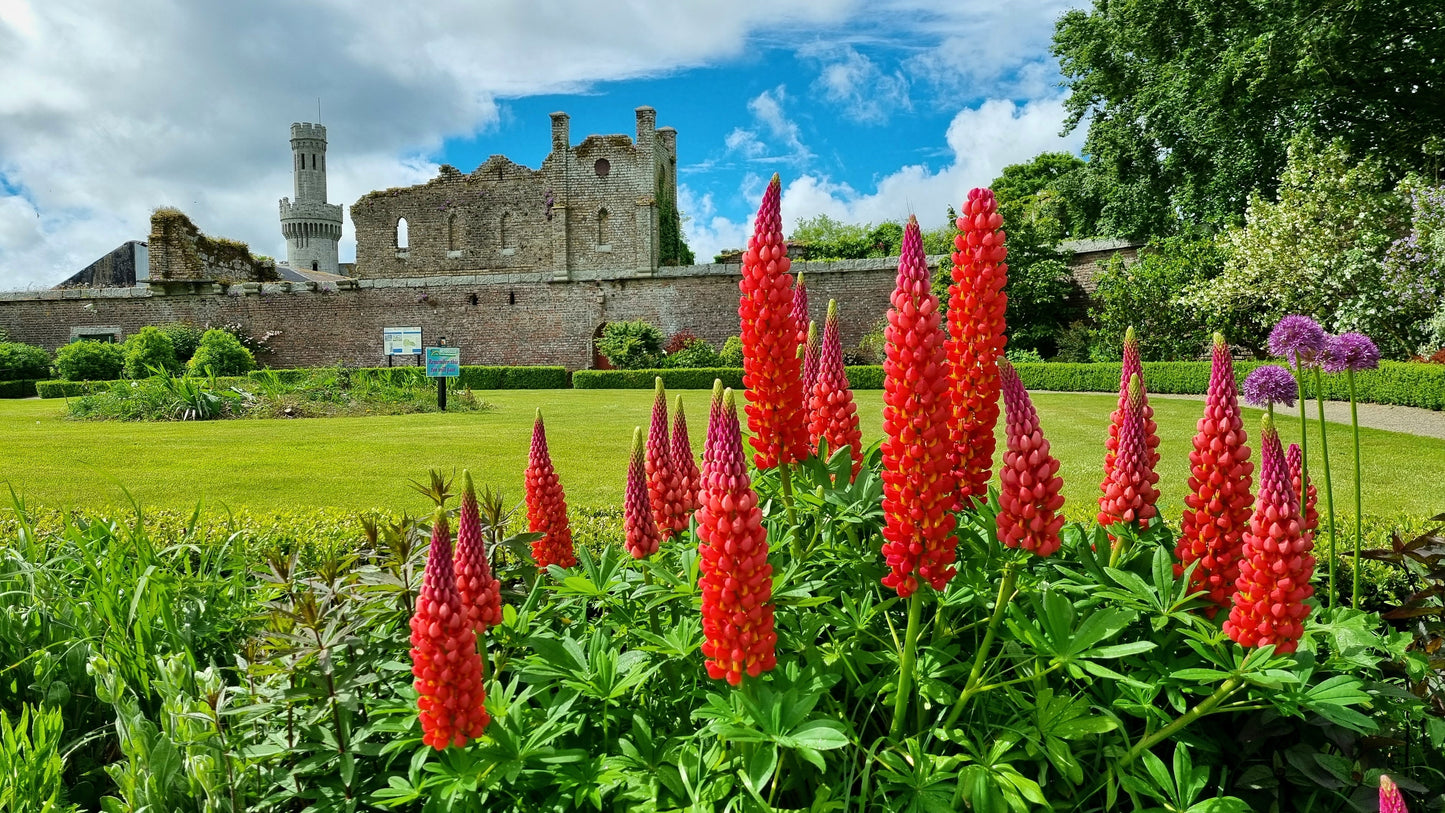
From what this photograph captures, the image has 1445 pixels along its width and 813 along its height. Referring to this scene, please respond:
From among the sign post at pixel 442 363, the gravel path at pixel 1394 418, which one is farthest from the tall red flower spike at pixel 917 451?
the sign post at pixel 442 363

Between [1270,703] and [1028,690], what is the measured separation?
1.48ft

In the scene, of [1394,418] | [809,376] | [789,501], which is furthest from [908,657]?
[1394,418]

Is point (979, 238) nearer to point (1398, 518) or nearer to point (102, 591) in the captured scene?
point (102, 591)

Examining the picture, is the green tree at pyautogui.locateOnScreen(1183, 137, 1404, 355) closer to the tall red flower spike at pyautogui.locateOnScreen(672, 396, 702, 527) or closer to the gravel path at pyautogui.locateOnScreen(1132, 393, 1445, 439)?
the gravel path at pyautogui.locateOnScreen(1132, 393, 1445, 439)

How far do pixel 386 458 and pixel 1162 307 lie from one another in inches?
651

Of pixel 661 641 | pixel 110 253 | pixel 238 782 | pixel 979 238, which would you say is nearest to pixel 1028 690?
pixel 661 641

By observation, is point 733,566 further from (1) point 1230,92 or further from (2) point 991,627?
(1) point 1230,92

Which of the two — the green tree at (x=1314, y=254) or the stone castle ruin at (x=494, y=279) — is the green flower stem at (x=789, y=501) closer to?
the green tree at (x=1314, y=254)

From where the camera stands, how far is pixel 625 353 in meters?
23.9

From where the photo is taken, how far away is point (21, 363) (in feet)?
71.9

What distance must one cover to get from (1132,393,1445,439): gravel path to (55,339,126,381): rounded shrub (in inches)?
968

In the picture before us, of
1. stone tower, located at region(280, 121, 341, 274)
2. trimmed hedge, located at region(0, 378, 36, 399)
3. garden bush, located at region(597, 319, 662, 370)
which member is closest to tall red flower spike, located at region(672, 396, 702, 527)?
garden bush, located at region(597, 319, 662, 370)

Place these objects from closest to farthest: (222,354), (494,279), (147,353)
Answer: (147,353), (222,354), (494,279)

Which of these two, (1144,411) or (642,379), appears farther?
(642,379)
